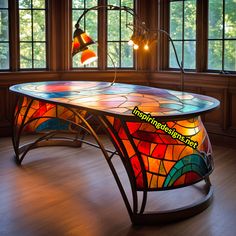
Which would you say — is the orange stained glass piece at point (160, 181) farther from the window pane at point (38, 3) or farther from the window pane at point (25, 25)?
the window pane at point (38, 3)

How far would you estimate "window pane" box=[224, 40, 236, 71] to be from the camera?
16.4 ft

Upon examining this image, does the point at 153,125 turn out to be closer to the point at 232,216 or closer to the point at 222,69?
the point at 232,216

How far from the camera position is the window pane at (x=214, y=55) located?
16.8ft

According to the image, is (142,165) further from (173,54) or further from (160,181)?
(173,54)

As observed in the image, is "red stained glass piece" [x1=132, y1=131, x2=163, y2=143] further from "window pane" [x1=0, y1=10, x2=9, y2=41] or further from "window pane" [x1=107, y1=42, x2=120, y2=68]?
"window pane" [x1=0, y1=10, x2=9, y2=41]

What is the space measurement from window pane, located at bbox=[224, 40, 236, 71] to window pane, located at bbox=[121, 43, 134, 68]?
1.36 meters

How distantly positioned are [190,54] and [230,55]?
1.86ft

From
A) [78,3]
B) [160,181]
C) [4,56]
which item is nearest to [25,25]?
[4,56]

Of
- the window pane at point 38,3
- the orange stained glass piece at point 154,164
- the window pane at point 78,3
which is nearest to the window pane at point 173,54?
the window pane at point 78,3

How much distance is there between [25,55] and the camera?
18.6 feet

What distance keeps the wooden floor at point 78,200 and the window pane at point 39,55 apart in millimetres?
1519

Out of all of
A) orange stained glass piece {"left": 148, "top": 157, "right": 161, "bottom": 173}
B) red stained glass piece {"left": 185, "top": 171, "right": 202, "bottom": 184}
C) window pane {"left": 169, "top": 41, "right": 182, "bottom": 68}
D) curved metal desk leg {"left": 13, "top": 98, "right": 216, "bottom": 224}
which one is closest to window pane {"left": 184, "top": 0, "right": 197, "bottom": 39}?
window pane {"left": 169, "top": 41, "right": 182, "bottom": 68}

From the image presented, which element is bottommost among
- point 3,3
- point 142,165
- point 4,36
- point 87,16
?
point 142,165

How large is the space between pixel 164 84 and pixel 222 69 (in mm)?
836
